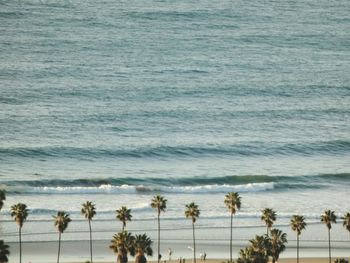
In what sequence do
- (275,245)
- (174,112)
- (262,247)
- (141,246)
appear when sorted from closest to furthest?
(141,246) → (262,247) → (275,245) → (174,112)

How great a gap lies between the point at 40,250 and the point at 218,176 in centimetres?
3084

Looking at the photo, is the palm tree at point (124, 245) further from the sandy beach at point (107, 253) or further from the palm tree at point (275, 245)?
the palm tree at point (275, 245)

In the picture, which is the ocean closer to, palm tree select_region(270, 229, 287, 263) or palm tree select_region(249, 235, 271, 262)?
palm tree select_region(270, 229, 287, 263)

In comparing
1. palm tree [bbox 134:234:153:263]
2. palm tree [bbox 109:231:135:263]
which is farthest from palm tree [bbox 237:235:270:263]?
palm tree [bbox 109:231:135:263]

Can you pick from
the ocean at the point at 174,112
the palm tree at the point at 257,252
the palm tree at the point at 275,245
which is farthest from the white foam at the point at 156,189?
the palm tree at the point at 257,252

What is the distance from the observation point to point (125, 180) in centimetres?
10538

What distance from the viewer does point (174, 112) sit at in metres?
127

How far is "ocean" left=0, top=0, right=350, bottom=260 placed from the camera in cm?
9931

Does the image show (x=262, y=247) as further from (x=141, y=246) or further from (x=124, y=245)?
(x=124, y=245)

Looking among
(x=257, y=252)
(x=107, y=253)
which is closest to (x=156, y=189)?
(x=107, y=253)

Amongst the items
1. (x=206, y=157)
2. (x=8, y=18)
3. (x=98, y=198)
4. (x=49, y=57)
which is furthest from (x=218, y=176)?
(x=8, y=18)

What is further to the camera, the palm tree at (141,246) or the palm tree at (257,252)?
the palm tree at (141,246)

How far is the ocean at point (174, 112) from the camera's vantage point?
99.3m

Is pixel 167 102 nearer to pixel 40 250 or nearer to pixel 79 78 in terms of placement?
pixel 79 78
